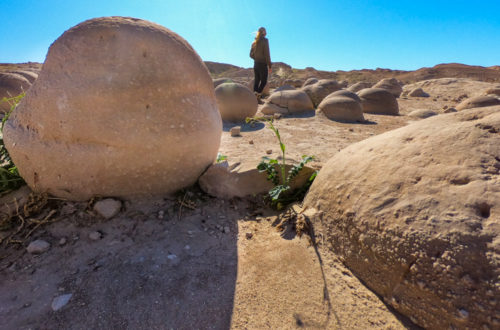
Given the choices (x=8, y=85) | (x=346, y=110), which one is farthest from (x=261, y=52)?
(x=8, y=85)

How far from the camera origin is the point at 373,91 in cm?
786

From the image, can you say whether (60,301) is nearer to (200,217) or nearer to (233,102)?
(200,217)

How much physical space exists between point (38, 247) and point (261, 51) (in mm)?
8039

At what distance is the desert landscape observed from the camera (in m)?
1.21

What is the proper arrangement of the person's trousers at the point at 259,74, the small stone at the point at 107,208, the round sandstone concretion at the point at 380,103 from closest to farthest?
the small stone at the point at 107,208 < the round sandstone concretion at the point at 380,103 < the person's trousers at the point at 259,74

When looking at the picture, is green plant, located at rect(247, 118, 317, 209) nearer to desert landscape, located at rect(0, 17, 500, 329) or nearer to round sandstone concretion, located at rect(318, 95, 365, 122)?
desert landscape, located at rect(0, 17, 500, 329)

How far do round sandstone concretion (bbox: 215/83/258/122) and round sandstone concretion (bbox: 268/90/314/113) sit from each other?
1.33 m

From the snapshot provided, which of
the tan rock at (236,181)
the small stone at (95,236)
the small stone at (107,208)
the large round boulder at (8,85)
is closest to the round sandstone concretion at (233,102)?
the tan rock at (236,181)

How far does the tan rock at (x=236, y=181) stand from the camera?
2.30 metres

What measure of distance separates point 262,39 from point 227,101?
3.45 m

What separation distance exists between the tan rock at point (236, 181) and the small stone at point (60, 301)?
3.87 ft

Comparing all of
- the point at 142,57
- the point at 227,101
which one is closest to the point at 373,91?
the point at 227,101

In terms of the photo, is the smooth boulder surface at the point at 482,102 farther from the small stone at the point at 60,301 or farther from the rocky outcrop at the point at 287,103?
the small stone at the point at 60,301

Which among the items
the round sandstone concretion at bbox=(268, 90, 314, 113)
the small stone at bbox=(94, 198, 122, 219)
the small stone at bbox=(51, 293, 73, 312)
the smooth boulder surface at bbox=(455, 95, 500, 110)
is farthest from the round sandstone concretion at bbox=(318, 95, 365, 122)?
the small stone at bbox=(51, 293, 73, 312)
